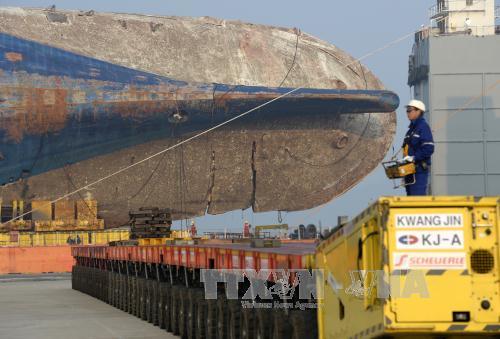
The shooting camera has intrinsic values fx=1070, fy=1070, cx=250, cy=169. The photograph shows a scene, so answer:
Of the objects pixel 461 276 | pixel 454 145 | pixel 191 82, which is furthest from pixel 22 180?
pixel 461 276

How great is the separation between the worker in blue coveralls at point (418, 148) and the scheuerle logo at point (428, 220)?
2331 millimetres

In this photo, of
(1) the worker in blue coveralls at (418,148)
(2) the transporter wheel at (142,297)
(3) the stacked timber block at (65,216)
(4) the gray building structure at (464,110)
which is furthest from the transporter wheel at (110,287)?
(4) the gray building structure at (464,110)

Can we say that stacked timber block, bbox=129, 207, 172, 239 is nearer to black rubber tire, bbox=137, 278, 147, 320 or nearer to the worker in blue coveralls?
black rubber tire, bbox=137, 278, 147, 320

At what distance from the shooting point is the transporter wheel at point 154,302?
19938mm

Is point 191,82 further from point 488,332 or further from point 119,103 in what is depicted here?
point 488,332

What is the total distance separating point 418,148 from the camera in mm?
10461

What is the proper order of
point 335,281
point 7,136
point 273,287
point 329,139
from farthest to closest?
point 329,139, point 7,136, point 273,287, point 335,281

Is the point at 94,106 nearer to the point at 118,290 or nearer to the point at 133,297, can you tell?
the point at 118,290

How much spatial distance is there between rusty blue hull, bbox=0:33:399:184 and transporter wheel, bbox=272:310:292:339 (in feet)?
137

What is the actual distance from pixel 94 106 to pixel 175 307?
36.1 m

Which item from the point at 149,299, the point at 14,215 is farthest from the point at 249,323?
the point at 14,215

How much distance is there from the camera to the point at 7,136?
5156 cm

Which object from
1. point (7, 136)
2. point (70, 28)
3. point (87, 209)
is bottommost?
point (87, 209)

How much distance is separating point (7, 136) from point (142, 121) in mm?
6851
